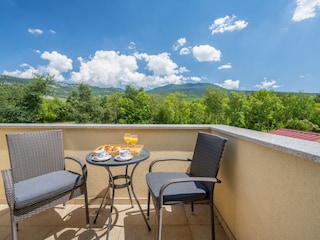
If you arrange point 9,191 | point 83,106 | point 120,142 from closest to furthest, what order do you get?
point 9,191 → point 120,142 → point 83,106

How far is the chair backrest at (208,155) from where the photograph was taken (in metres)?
1.54

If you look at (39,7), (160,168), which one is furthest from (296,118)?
(39,7)

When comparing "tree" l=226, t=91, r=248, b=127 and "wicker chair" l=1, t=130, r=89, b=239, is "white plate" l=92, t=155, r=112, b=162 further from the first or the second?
"tree" l=226, t=91, r=248, b=127

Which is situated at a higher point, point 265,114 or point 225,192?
point 225,192

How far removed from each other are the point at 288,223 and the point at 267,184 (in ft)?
0.80

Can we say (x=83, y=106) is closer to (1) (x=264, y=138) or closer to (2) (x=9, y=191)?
(2) (x=9, y=191)

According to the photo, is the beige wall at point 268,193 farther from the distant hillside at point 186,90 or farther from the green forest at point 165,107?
the distant hillside at point 186,90

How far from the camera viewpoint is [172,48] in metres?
54.1

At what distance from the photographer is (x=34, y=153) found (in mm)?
1862

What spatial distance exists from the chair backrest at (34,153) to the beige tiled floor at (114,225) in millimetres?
590

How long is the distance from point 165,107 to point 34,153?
31.8m

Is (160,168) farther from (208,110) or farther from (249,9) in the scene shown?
(249,9)

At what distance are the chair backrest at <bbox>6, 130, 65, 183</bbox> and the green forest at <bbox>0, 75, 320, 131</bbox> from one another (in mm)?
24081

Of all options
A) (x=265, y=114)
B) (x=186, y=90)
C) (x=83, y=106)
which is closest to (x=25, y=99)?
(x=83, y=106)
